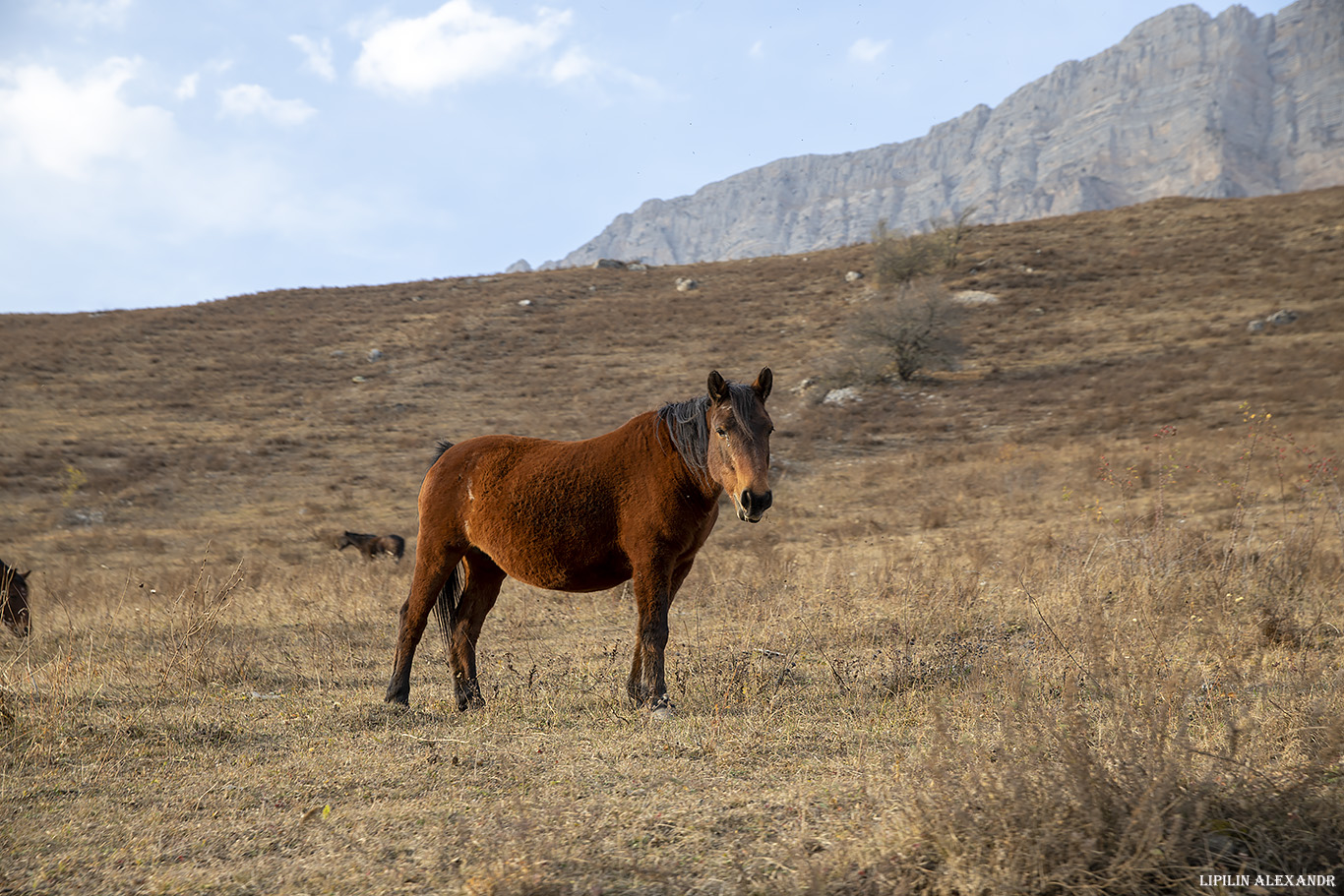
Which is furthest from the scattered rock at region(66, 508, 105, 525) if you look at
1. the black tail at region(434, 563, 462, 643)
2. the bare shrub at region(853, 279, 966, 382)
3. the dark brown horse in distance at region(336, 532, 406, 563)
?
the bare shrub at region(853, 279, 966, 382)

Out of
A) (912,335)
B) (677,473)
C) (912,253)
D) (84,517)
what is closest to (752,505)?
(677,473)

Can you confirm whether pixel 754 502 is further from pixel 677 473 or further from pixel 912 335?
pixel 912 335

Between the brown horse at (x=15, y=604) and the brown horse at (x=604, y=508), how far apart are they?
525 cm

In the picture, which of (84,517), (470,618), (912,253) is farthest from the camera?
(912,253)

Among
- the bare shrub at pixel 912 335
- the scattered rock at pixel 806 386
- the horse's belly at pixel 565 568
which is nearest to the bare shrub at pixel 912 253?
the bare shrub at pixel 912 335

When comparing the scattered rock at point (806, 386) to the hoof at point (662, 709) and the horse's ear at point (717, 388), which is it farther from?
the hoof at point (662, 709)

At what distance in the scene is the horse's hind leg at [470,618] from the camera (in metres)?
6.21

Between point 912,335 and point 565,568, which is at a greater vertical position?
point 912,335

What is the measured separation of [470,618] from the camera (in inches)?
261

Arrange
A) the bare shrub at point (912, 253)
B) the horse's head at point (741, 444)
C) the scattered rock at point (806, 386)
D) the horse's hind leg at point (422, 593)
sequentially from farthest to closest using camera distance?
the bare shrub at point (912, 253)
the scattered rock at point (806, 386)
the horse's hind leg at point (422, 593)
the horse's head at point (741, 444)

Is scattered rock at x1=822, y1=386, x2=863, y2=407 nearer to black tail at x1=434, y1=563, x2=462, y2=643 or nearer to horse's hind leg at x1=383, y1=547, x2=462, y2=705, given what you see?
black tail at x1=434, y1=563, x2=462, y2=643

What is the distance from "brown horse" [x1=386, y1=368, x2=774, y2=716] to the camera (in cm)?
551

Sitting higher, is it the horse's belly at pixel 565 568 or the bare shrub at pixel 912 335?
the bare shrub at pixel 912 335

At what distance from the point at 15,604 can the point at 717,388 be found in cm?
975
